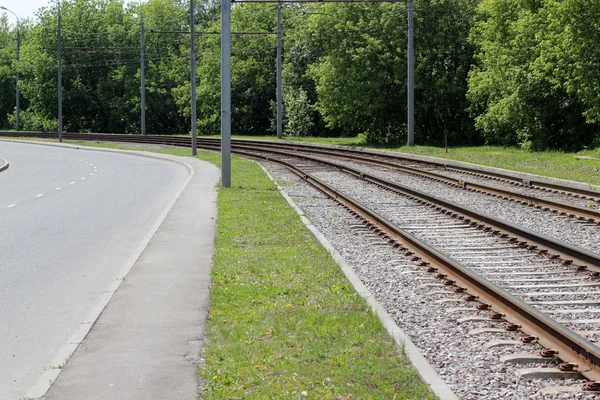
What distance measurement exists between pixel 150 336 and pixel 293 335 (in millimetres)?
1264

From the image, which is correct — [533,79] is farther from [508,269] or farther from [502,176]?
[508,269]

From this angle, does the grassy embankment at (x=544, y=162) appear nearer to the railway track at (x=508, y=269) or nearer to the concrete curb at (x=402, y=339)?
the railway track at (x=508, y=269)

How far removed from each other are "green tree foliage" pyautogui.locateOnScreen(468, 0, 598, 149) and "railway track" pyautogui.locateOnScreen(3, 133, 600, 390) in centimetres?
1588

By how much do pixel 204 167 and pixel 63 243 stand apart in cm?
2247

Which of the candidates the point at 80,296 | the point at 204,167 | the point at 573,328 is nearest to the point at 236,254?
the point at 80,296

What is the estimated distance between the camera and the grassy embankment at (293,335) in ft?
19.7

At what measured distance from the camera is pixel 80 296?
388 inches

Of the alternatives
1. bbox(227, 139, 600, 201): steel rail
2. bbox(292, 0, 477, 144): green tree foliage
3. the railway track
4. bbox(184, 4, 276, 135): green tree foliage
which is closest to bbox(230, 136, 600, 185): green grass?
bbox(227, 139, 600, 201): steel rail

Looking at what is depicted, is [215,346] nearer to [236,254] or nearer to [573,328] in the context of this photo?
[573,328]

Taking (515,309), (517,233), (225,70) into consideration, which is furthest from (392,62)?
(515,309)

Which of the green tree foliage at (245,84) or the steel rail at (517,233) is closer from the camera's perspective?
the steel rail at (517,233)

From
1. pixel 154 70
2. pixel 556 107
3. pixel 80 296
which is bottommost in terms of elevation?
pixel 80 296

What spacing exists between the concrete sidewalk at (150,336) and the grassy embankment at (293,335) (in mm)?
178

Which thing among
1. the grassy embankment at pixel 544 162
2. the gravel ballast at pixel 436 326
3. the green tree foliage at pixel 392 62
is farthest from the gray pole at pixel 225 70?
the green tree foliage at pixel 392 62
